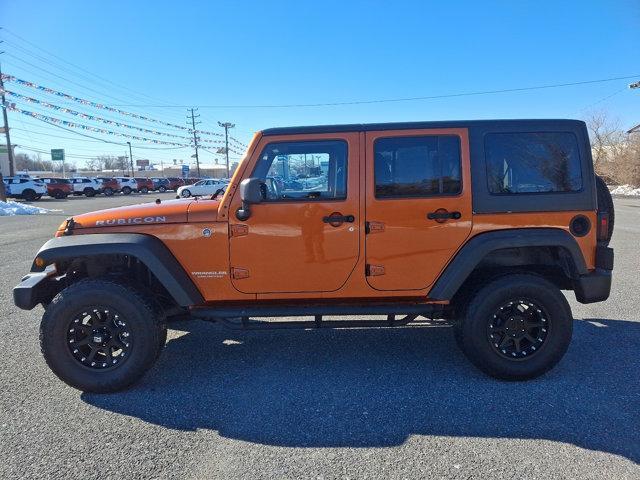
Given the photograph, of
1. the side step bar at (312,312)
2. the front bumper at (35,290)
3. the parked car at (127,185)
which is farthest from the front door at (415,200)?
the parked car at (127,185)

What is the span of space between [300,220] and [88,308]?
180 cm

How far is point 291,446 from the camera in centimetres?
267

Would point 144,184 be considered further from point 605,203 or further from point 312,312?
point 605,203

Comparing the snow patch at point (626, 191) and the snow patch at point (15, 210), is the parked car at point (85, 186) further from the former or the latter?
the snow patch at point (626, 191)

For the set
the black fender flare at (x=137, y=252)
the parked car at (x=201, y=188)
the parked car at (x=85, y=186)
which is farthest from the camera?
the parked car at (x=85, y=186)

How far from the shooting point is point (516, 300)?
3.41 m

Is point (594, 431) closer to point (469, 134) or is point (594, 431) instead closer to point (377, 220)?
point (377, 220)

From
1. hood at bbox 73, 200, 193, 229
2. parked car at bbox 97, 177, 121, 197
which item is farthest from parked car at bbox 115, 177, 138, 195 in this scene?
hood at bbox 73, 200, 193, 229

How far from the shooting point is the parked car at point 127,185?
45625mm

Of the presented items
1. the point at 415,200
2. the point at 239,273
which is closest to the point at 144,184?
the point at 239,273

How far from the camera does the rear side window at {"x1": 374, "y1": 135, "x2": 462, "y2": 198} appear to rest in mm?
3406

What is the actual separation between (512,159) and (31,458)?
Answer: 3.95 m

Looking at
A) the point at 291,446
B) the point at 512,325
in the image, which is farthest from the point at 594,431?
the point at 291,446

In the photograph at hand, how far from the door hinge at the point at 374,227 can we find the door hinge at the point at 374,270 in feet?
0.95
